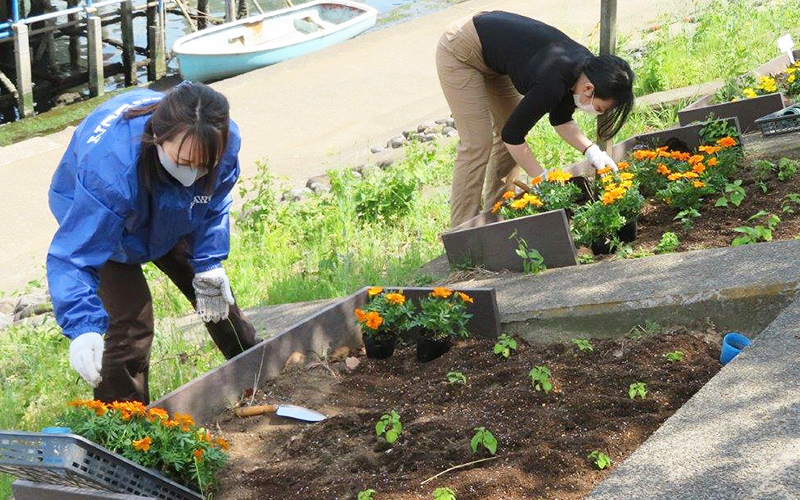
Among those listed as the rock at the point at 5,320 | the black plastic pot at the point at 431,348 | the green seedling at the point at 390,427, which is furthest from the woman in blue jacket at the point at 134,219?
the rock at the point at 5,320

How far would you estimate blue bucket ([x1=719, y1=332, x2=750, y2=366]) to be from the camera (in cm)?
351

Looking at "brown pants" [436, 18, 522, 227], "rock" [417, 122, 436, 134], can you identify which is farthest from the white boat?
"brown pants" [436, 18, 522, 227]

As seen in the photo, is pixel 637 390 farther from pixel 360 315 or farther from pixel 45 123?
pixel 45 123

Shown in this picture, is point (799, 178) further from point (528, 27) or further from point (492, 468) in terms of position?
point (492, 468)

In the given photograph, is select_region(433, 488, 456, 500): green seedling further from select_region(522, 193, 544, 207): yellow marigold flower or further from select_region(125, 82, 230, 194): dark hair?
select_region(522, 193, 544, 207): yellow marigold flower

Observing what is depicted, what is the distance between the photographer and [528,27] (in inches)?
210

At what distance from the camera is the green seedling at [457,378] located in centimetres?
386

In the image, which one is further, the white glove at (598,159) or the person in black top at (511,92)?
the white glove at (598,159)

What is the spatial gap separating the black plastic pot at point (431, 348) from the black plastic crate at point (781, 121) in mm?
3058

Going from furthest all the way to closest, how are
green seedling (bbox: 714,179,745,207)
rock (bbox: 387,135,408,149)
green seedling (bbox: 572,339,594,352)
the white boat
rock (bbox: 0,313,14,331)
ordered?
the white boat
rock (bbox: 387,135,408,149)
rock (bbox: 0,313,14,331)
green seedling (bbox: 714,179,745,207)
green seedling (bbox: 572,339,594,352)

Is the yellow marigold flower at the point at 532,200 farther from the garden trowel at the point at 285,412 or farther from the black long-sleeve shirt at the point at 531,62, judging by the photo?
the garden trowel at the point at 285,412

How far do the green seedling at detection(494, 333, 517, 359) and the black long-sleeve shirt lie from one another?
1.41m

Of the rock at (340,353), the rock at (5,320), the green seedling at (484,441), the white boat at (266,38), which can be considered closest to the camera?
the green seedling at (484,441)

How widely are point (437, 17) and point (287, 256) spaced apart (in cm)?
1083
